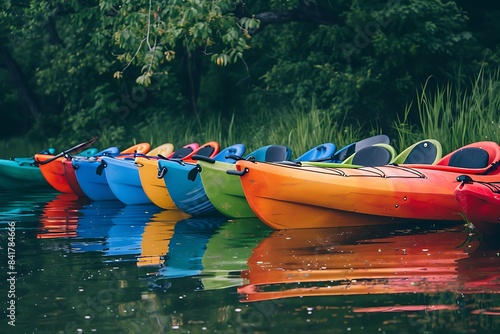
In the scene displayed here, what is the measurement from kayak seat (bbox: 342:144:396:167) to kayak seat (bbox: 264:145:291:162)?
5.04 feet

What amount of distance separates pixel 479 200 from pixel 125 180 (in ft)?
26.4

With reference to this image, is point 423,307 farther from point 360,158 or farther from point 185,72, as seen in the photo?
point 185,72

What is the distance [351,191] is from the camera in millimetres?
11898

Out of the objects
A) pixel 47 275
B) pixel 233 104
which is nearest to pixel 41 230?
pixel 47 275

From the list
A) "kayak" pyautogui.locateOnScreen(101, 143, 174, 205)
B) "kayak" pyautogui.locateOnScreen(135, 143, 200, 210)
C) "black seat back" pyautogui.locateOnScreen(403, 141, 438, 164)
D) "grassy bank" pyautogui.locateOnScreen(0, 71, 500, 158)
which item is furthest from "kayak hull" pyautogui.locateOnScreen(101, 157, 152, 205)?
"black seat back" pyautogui.locateOnScreen(403, 141, 438, 164)

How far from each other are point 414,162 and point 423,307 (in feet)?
22.5

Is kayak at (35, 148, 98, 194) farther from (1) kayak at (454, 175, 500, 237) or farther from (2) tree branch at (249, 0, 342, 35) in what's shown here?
(1) kayak at (454, 175, 500, 237)

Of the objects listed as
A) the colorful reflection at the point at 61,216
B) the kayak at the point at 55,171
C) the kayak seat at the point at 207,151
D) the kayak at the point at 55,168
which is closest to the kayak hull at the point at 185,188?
the colorful reflection at the point at 61,216

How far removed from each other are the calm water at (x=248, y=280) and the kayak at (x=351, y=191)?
238mm

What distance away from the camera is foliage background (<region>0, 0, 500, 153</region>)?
18078 millimetres

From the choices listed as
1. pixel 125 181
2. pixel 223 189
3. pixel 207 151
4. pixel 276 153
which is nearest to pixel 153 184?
pixel 125 181

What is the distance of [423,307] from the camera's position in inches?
279

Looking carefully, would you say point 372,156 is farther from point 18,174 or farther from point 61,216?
point 18,174

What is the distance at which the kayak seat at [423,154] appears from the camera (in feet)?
44.3
